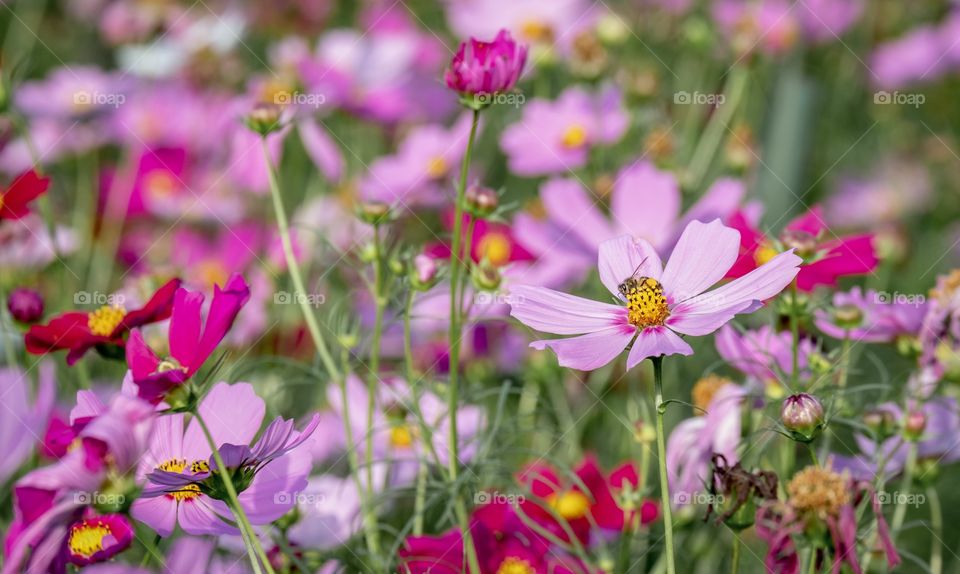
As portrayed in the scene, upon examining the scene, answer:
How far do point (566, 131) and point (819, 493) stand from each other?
661 millimetres

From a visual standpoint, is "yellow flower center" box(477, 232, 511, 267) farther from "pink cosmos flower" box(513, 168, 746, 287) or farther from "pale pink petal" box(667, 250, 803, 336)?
"pale pink petal" box(667, 250, 803, 336)

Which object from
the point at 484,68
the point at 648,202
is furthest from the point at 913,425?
the point at 648,202

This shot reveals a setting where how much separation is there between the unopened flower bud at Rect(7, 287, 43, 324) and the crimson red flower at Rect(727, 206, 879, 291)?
450 mm

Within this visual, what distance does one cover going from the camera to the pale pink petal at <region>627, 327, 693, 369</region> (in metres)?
0.48

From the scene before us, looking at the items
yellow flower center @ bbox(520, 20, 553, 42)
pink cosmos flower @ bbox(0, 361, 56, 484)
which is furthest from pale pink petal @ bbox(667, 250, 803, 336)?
yellow flower center @ bbox(520, 20, 553, 42)

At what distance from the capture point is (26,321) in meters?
0.75

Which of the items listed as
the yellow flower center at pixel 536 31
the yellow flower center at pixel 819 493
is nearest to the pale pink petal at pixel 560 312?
the yellow flower center at pixel 819 493

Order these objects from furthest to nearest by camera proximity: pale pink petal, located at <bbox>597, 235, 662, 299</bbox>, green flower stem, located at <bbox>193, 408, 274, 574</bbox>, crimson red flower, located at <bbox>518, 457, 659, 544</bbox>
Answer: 1. crimson red flower, located at <bbox>518, 457, 659, 544</bbox>
2. pale pink petal, located at <bbox>597, 235, 662, 299</bbox>
3. green flower stem, located at <bbox>193, 408, 274, 574</bbox>

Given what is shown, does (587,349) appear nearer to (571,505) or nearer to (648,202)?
(571,505)

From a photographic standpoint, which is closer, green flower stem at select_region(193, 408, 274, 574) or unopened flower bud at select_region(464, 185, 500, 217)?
green flower stem at select_region(193, 408, 274, 574)

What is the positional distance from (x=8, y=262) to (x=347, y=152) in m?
0.59

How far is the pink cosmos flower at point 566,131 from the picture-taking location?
108 cm

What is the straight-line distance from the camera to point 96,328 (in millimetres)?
627

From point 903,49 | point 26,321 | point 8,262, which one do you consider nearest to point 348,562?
point 26,321
